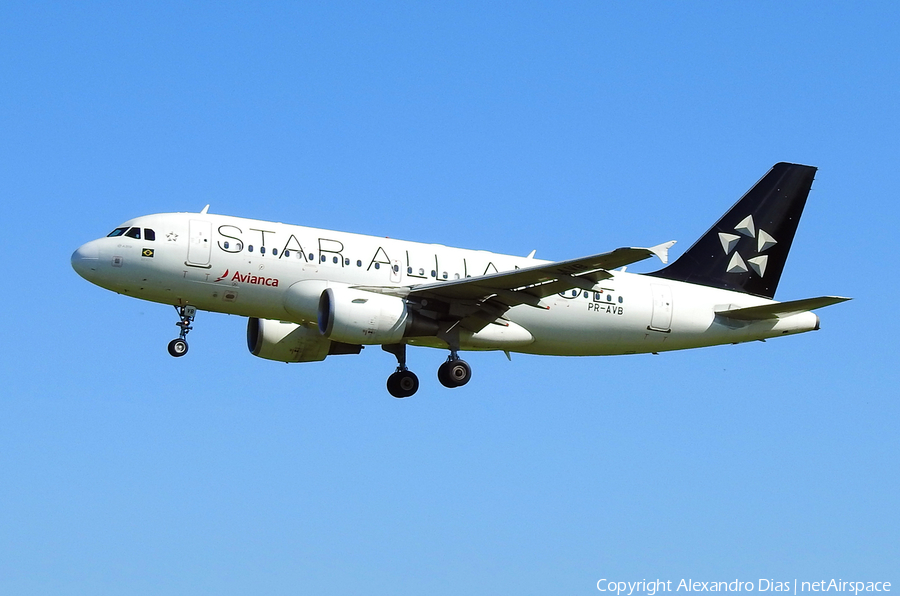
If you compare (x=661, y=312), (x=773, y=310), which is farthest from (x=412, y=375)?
(x=773, y=310)

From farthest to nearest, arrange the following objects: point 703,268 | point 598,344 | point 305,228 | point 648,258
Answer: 1. point 703,268
2. point 598,344
3. point 305,228
4. point 648,258

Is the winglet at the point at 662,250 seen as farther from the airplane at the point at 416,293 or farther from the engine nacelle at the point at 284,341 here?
the engine nacelle at the point at 284,341

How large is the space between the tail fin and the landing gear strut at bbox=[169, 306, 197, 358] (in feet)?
48.4

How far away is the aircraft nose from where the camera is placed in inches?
1289

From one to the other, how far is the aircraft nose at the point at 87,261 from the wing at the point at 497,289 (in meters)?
7.54

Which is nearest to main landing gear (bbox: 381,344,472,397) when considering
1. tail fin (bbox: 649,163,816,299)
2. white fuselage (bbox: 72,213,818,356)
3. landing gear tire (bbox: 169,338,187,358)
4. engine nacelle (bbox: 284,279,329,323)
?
white fuselage (bbox: 72,213,818,356)

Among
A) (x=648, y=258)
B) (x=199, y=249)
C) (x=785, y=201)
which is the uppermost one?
(x=785, y=201)

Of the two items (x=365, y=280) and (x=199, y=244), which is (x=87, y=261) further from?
(x=365, y=280)

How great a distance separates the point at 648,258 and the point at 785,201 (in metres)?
13.8

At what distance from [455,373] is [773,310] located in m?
10.3

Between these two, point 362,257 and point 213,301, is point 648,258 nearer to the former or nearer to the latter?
point 362,257

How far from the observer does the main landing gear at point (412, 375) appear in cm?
3453

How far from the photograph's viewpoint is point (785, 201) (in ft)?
134

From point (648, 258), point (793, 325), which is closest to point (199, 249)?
point (648, 258)
